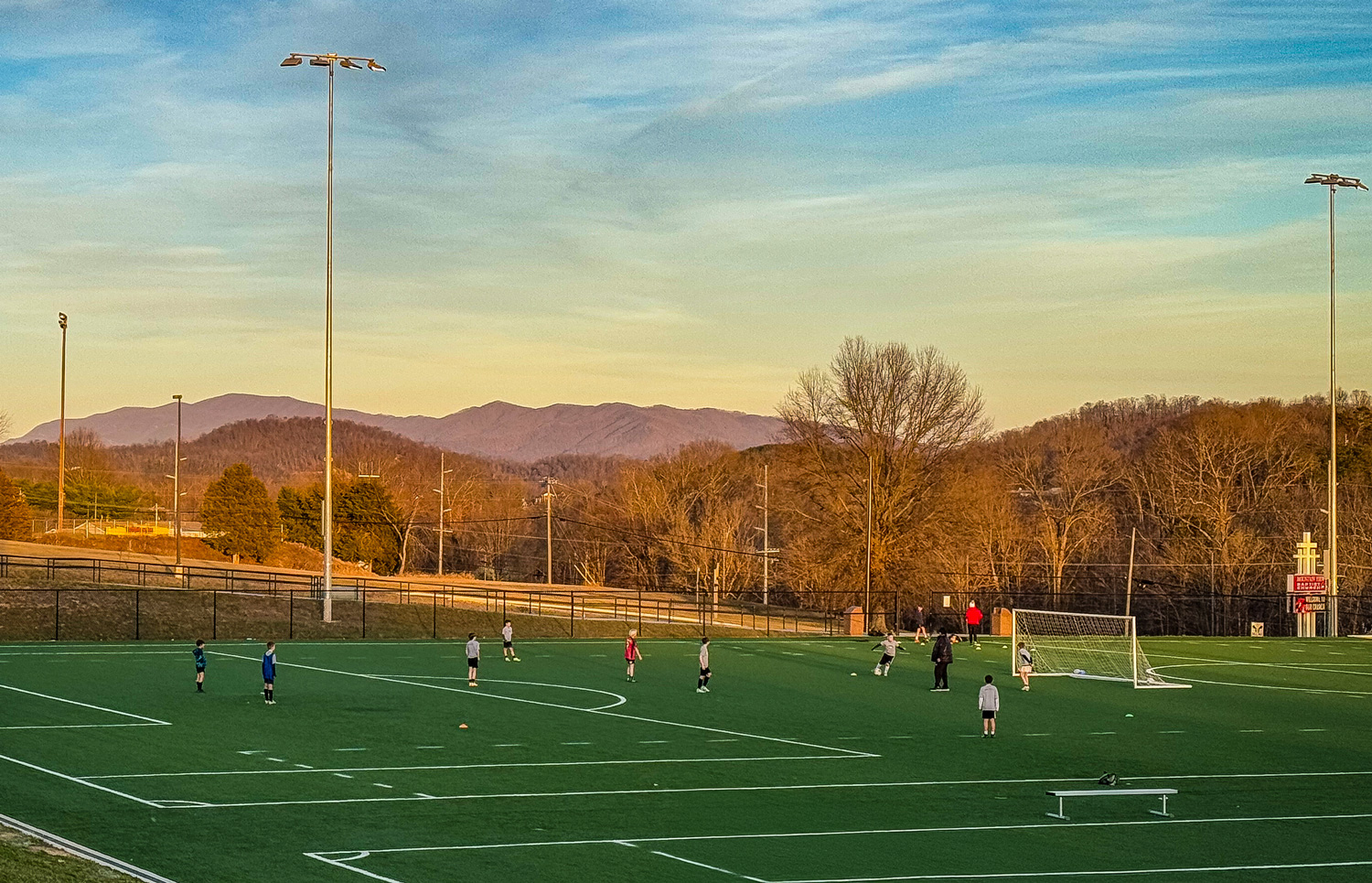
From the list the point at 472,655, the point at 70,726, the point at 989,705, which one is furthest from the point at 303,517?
the point at 989,705

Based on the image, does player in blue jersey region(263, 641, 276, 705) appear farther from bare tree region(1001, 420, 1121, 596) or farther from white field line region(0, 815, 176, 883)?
bare tree region(1001, 420, 1121, 596)

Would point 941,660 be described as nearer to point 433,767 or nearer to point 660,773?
point 660,773

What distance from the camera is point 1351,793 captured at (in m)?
23.2

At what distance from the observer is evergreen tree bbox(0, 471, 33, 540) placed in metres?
99.9

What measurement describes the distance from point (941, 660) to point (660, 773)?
15.0m

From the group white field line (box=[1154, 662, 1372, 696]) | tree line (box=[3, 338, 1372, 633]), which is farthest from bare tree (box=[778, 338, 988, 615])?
white field line (box=[1154, 662, 1372, 696])

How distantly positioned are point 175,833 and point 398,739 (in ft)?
28.6

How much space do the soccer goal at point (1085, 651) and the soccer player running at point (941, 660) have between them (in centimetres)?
384

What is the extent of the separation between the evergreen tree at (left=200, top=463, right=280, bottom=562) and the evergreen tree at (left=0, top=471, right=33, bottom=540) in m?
12.3

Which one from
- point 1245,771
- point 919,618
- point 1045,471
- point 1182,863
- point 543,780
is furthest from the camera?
point 1045,471

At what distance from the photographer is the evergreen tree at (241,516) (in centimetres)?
10675

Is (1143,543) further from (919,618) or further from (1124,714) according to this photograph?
(1124,714)

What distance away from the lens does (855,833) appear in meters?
19.5

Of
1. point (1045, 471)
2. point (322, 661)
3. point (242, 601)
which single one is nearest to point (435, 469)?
point (1045, 471)
